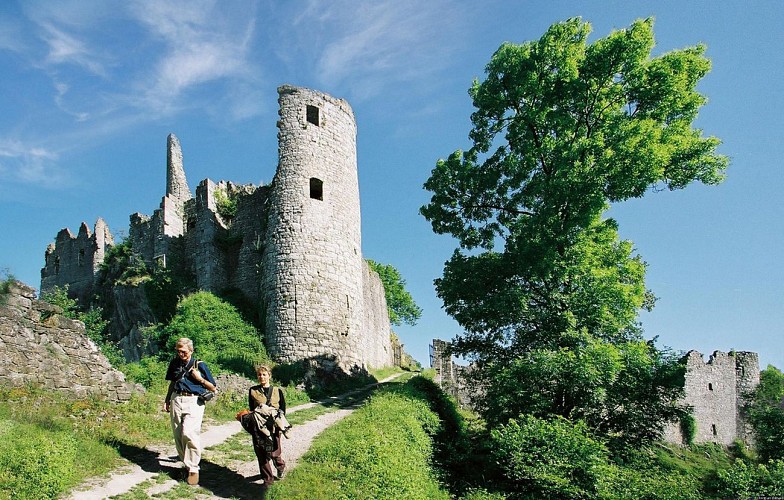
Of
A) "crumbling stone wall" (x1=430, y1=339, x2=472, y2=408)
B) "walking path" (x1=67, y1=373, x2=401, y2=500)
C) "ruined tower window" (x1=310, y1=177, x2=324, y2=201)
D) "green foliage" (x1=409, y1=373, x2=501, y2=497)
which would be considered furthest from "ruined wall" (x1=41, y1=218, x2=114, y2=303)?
"walking path" (x1=67, y1=373, x2=401, y2=500)

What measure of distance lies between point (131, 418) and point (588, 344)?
9.84m

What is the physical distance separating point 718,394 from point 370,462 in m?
28.2

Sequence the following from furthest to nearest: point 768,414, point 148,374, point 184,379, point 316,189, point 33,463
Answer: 1. point 768,414
2. point 316,189
3. point 148,374
4. point 184,379
5. point 33,463

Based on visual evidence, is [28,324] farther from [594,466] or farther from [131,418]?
[594,466]

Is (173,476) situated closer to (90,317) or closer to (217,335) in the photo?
(217,335)

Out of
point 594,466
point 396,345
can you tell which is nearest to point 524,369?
point 594,466

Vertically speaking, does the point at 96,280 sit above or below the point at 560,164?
below

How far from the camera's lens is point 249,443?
10.1m

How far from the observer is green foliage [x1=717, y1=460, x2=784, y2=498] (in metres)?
11.6

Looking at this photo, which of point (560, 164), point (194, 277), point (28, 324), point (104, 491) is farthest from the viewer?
point (194, 277)

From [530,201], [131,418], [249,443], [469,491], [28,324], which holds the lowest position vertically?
[469,491]

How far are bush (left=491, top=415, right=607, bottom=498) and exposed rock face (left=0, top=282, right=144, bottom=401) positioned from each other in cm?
745

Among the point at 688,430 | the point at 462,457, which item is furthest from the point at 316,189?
the point at 688,430

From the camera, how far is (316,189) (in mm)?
20109
